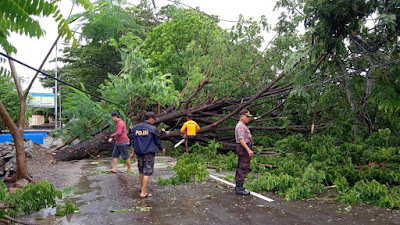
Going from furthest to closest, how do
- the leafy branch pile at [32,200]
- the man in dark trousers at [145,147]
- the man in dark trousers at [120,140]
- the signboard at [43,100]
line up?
1. the signboard at [43,100]
2. the man in dark trousers at [120,140]
3. the man in dark trousers at [145,147]
4. the leafy branch pile at [32,200]

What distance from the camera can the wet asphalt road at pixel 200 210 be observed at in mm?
5223

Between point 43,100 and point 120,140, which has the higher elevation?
point 43,100

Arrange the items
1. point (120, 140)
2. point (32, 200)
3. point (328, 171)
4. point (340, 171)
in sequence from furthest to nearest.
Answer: point (120, 140) < point (328, 171) < point (340, 171) < point (32, 200)

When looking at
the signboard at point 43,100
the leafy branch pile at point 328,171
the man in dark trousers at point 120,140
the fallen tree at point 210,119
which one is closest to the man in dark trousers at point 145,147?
the leafy branch pile at point 328,171

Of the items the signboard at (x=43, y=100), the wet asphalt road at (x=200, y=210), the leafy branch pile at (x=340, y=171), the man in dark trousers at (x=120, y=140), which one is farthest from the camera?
the signboard at (x=43, y=100)

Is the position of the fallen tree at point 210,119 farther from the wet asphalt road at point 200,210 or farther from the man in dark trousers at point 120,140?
the wet asphalt road at point 200,210

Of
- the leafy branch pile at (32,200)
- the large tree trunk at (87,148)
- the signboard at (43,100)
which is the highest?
the signboard at (43,100)

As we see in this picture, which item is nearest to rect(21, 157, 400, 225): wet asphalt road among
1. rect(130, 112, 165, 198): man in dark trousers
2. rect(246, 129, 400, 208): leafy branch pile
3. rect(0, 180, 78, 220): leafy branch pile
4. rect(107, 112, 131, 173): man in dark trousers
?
rect(0, 180, 78, 220): leafy branch pile

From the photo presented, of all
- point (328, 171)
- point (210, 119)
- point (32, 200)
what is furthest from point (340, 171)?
point (210, 119)

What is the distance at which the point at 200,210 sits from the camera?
19.0 feet

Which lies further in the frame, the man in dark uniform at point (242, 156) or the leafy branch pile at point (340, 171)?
the man in dark uniform at point (242, 156)

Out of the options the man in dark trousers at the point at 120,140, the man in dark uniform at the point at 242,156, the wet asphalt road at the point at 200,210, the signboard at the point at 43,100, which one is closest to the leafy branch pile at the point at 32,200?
the wet asphalt road at the point at 200,210

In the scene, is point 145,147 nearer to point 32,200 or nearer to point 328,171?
point 32,200

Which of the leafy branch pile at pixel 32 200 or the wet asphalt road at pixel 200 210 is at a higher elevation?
the leafy branch pile at pixel 32 200
